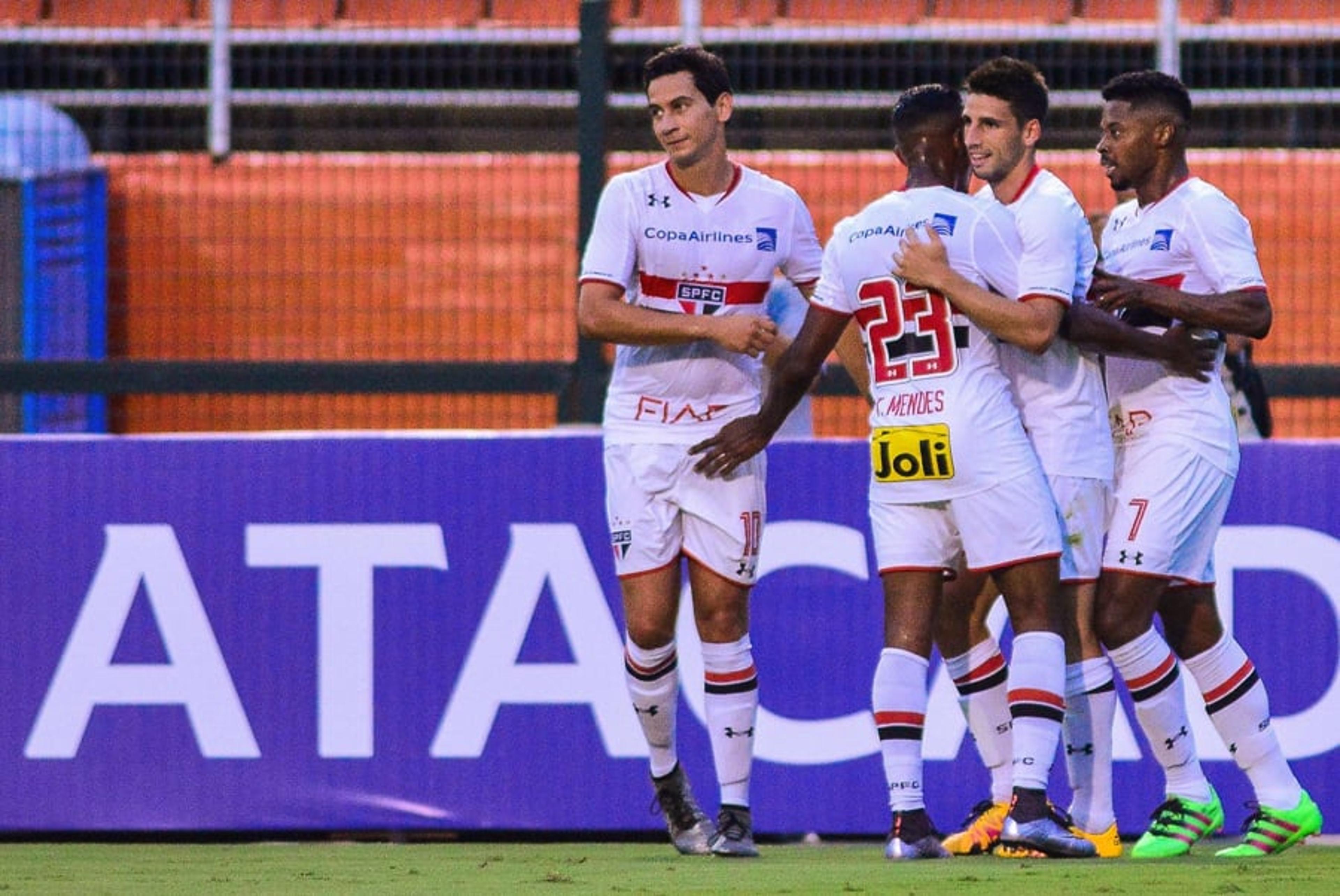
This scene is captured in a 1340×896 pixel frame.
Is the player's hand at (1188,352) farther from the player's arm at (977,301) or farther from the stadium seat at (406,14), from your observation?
the stadium seat at (406,14)

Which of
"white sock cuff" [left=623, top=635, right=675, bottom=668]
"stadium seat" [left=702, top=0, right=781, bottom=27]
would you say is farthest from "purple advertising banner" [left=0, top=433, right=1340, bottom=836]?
"stadium seat" [left=702, top=0, right=781, bottom=27]

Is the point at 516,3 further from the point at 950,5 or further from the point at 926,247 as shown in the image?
the point at 926,247

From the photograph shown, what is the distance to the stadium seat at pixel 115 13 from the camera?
380 inches

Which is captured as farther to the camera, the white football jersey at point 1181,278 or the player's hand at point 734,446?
the player's hand at point 734,446

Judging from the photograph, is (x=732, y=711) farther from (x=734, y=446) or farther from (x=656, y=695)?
(x=734, y=446)

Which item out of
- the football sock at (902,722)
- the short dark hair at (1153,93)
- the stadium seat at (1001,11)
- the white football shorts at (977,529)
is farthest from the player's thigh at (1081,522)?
the stadium seat at (1001,11)

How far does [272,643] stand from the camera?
7.68m

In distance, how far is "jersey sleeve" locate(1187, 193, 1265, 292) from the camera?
619 cm

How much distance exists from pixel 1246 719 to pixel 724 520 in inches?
63.1

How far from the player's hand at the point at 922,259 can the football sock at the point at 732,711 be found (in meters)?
1.32

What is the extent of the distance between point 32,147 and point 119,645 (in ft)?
10.5

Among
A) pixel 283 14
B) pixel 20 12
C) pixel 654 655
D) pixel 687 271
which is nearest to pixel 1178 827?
pixel 654 655

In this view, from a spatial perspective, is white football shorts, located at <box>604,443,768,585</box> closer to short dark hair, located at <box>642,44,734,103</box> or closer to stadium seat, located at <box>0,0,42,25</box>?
short dark hair, located at <box>642,44,734,103</box>

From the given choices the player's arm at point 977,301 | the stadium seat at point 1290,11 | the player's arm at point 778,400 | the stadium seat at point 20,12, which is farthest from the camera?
the stadium seat at point 20,12
